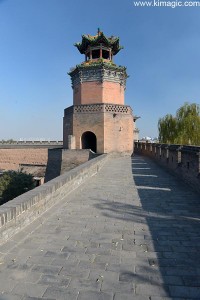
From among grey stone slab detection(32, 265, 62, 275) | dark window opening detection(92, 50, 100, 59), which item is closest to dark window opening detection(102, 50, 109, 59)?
dark window opening detection(92, 50, 100, 59)

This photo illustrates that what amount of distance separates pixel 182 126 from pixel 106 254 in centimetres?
2401

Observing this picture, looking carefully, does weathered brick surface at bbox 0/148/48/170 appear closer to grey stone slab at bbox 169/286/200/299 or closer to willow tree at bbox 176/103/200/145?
willow tree at bbox 176/103/200/145

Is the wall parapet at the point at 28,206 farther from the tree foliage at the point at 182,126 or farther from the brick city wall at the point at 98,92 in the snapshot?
the tree foliage at the point at 182,126

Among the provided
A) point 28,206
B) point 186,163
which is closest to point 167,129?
point 186,163

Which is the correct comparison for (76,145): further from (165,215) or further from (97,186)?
(165,215)

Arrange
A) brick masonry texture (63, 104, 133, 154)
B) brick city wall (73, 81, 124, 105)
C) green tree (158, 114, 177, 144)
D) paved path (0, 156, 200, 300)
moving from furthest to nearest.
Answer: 1. green tree (158, 114, 177, 144)
2. brick city wall (73, 81, 124, 105)
3. brick masonry texture (63, 104, 133, 154)
4. paved path (0, 156, 200, 300)

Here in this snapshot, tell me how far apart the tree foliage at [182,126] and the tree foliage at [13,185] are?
14.8 metres

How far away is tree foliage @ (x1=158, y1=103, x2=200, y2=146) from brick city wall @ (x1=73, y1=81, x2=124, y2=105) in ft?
22.4

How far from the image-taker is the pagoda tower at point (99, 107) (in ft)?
72.0

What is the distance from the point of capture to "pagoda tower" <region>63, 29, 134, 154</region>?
21938mm

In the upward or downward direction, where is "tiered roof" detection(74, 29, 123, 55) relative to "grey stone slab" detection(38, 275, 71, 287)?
upward

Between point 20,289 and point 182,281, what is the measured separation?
161cm

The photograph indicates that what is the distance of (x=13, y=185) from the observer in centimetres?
1443

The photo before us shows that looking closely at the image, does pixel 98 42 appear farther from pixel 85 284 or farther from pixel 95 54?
pixel 85 284
